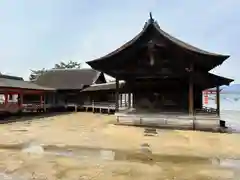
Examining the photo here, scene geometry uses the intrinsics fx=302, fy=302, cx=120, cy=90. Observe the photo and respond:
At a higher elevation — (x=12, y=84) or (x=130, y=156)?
(x=12, y=84)

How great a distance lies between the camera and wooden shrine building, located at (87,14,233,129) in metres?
17.8

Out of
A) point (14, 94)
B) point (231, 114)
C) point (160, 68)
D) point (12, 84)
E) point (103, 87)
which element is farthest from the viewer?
point (231, 114)

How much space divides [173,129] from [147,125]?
189 cm

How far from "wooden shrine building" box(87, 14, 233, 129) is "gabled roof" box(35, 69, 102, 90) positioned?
17.1 metres

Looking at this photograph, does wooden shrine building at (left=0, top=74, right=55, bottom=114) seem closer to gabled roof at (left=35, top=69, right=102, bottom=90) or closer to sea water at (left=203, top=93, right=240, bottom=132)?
gabled roof at (left=35, top=69, right=102, bottom=90)

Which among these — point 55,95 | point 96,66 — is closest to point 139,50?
point 96,66

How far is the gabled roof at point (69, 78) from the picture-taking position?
38219 mm

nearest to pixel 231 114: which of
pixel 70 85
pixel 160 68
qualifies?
pixel 70 85

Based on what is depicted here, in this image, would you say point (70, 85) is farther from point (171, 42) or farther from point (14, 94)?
point (171, 42)

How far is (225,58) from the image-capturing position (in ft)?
56.0

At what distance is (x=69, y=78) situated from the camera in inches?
1586

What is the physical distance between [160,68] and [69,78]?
23478 millimetres

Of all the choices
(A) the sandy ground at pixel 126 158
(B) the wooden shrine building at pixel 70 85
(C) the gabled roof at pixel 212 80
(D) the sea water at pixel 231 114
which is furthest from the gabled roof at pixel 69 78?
(A) the sandy ground at pixel 126 158

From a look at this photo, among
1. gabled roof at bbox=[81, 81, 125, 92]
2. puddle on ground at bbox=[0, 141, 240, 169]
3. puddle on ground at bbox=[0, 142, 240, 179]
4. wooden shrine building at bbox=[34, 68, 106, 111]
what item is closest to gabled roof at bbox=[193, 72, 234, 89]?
puddle on ground at bbox=[0, 141, 240, 169]
